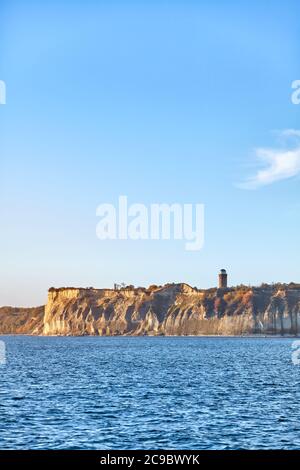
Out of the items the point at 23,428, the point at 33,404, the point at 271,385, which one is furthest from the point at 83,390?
the point at 23,428

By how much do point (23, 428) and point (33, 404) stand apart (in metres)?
9.79

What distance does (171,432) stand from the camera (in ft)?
118

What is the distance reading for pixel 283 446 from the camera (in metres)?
32.6

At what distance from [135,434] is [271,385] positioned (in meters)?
28.1

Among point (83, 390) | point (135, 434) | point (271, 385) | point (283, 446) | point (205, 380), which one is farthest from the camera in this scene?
point (205, 380)

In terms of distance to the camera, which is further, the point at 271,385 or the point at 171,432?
the point at 271,385
